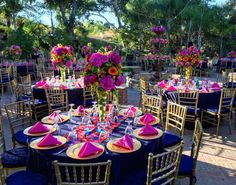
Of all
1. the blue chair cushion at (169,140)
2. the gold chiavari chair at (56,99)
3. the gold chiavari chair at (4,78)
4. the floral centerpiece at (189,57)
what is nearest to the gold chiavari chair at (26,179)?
the blue chair cushion at (169,140)

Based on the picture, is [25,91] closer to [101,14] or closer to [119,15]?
[119,15]

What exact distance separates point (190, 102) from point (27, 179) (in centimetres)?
371

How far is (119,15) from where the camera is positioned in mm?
22422

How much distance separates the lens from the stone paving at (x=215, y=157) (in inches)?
152

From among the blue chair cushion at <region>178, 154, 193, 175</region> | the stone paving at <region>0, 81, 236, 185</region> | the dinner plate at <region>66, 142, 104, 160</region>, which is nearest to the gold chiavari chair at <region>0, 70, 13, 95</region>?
the stone paving at <region>0, 81, 236, 185</region>

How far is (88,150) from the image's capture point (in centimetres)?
266

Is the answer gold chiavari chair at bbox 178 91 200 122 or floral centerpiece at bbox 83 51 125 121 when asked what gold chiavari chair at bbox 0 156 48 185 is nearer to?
floral centerpiece at bbox 83 51 125 121

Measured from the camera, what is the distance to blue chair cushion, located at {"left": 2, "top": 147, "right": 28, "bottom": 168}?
10.7ft

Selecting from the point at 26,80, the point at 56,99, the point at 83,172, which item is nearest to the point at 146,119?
the point at 83,172

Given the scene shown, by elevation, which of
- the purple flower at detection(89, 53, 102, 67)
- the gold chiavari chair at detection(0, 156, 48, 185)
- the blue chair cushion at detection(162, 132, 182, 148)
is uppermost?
the purple flower at detection(89, 53, 102, 67)

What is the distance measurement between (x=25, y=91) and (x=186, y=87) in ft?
13.2

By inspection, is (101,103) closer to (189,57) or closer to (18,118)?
(18,118)

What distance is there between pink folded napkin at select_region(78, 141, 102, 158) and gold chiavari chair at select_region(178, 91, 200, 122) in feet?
10.6

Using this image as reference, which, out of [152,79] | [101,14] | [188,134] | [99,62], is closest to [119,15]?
[101,14]
